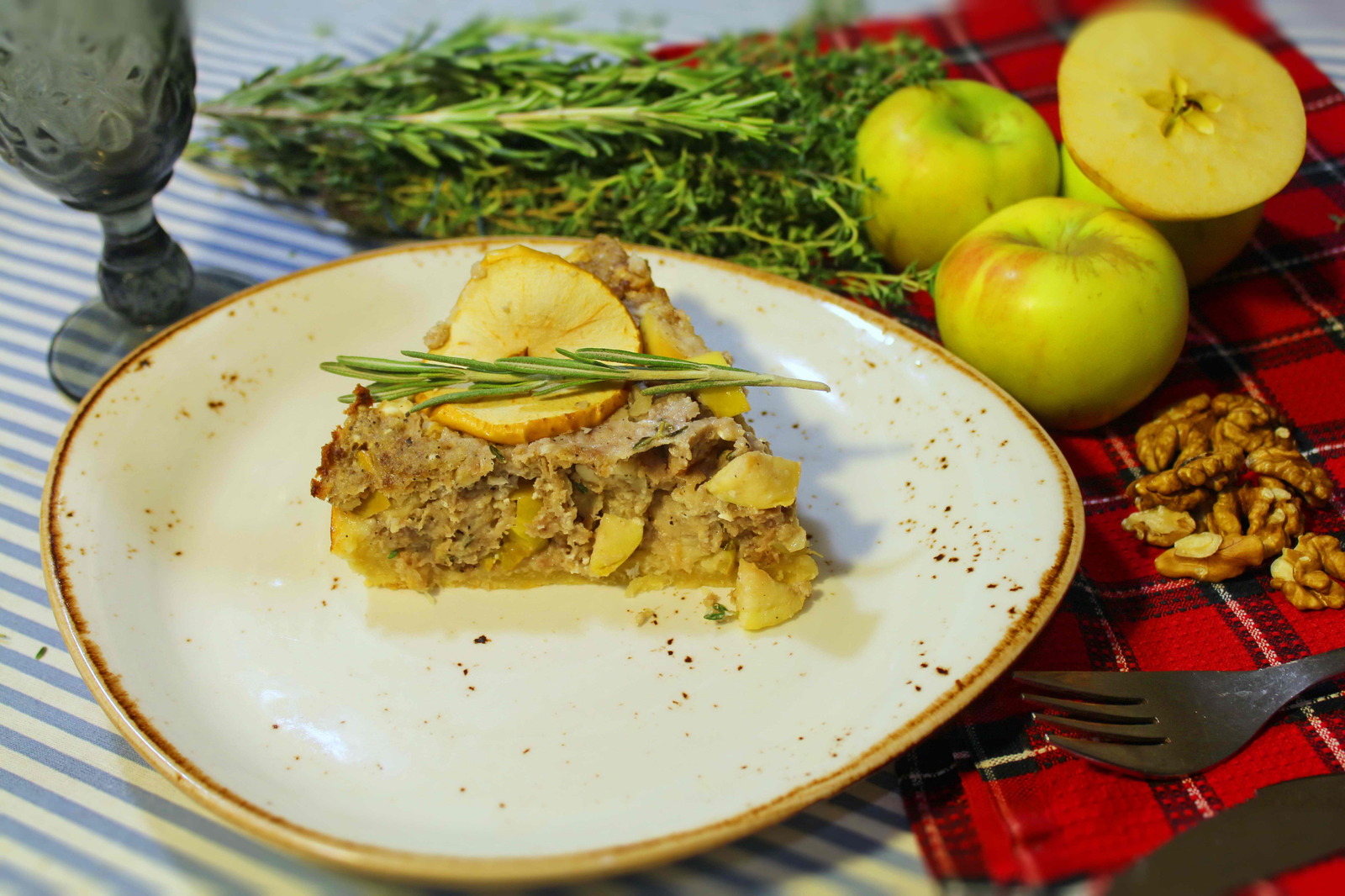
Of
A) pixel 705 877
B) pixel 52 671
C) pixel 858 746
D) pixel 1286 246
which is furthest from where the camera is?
pixel 1286 246

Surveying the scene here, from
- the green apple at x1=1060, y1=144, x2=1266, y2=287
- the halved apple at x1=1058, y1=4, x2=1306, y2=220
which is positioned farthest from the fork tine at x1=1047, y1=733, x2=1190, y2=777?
the green apple at x1=1060, y1=144, x2=1266, y2=287

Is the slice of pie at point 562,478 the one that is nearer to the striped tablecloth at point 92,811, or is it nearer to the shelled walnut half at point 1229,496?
the striped tablecloth at point 92,811

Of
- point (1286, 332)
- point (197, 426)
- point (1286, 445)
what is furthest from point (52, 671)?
point (1286, 332)

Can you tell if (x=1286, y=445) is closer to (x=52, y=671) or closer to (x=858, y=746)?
(x=858, y=746)

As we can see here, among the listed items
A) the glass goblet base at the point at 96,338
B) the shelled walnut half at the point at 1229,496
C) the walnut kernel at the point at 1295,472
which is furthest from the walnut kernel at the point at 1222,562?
the glass goblet base at the point at 96,338

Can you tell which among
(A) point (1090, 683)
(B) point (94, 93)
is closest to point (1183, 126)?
(A) point (1090, 683)
